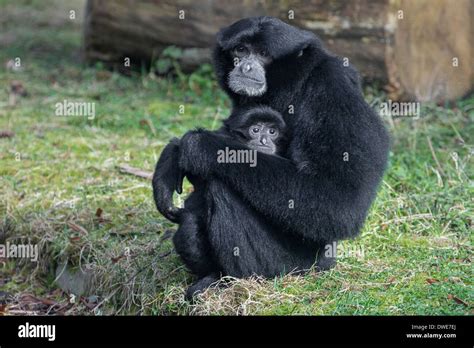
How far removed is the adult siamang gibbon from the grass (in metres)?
0.34

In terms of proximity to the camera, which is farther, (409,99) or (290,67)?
(409,99)

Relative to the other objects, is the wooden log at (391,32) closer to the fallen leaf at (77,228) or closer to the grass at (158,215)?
the grass at (158,215)

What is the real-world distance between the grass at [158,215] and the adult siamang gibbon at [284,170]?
0.34 m

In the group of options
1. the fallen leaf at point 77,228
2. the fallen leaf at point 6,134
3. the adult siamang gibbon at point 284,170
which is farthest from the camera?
the fallen leaf at point 6,134

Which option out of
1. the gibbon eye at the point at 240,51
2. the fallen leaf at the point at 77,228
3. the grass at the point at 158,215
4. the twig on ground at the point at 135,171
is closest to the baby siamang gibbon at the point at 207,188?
the grass at the point at 158,215

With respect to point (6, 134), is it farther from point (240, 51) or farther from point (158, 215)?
point (240, 51)

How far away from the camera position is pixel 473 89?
1110 cm

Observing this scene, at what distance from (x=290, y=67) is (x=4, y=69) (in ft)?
28.4

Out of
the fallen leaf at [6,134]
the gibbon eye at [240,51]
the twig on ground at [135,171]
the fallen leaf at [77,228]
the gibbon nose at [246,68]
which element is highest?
the gibbon eye at [240,51]

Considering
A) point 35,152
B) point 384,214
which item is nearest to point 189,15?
point 35,152

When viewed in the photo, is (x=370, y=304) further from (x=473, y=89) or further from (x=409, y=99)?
(x=473, y=89)

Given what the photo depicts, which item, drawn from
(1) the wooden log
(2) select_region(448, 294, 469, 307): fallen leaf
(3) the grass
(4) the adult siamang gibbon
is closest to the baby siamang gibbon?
(4) the adult siamang gibbon

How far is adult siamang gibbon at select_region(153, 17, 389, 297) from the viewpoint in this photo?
569 centimetres

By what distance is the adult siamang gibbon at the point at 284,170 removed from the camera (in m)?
5.69
